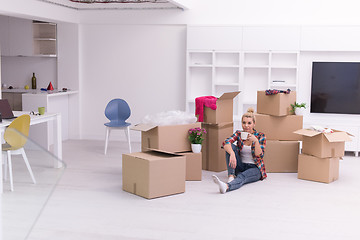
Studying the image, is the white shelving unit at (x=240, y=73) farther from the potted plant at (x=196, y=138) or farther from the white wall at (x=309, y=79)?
the potted plant at (x=196, y=138)

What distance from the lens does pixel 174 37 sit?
26.1 ft

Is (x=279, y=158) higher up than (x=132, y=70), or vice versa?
(x=132, y=70)

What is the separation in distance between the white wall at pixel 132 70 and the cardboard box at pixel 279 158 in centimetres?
238

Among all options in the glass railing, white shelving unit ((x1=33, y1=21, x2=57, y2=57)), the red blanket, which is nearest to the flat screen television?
the red blanket

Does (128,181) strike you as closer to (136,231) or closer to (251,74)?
(136,231)

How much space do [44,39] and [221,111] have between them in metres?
3.79

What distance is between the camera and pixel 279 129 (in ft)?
19.9

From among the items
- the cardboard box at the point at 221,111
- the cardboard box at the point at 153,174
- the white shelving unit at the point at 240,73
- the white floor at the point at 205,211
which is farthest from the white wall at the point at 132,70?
the cardboard box at the point at 153,174

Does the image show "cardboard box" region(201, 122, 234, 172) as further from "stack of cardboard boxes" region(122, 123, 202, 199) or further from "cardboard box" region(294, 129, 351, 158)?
"cardboard box" region(294, 129, 351, 158)

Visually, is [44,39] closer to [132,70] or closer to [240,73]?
[132,70]

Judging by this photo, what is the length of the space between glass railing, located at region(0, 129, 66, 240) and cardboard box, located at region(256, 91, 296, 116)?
3.87m

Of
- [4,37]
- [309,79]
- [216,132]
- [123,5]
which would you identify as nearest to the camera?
[216,132]

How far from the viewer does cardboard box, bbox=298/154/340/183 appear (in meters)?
5.42

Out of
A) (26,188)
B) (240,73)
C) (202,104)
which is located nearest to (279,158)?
(202,104)
